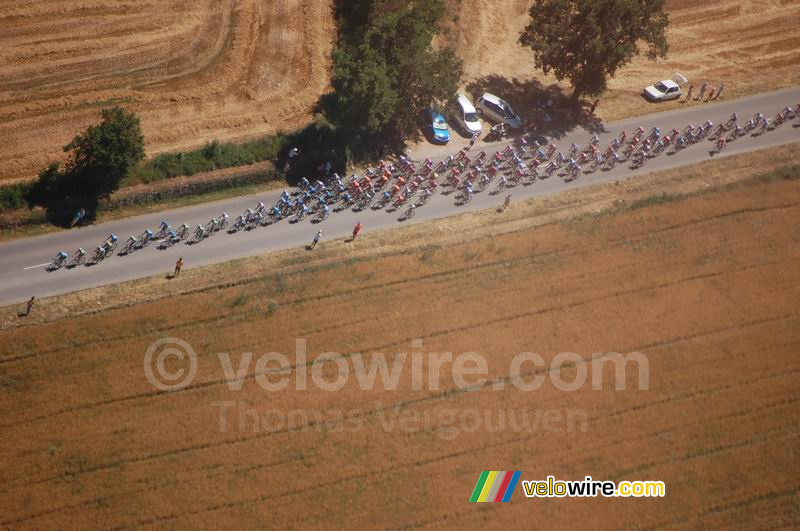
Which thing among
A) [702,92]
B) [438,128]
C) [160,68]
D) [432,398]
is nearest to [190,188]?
[160,68]

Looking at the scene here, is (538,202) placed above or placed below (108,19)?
below

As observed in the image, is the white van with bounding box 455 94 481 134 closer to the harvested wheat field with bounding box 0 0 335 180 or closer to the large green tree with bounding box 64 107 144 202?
the harvested wheat field with bounding box 0 0 335 180

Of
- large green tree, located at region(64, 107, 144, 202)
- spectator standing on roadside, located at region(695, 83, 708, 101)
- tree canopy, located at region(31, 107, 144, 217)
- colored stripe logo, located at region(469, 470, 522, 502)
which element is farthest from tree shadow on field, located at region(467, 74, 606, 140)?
colored stripe logo, located at region(469, 470, 522, 502)

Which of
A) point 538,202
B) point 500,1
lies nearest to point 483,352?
point 538,202

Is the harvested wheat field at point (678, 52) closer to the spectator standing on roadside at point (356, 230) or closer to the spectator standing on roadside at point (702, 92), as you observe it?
the spectator standing on roadside at point (702, 92)

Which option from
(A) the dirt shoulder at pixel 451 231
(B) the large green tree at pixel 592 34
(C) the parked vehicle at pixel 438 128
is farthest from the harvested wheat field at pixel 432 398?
(B) the large green tree at pixel 592 34

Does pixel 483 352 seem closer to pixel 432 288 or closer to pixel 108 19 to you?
pixel 432 288
